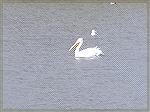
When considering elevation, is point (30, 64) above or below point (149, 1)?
below

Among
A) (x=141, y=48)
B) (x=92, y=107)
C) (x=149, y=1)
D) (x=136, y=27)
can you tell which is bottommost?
(x=92, y=107)

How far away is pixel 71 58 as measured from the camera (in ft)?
6.28

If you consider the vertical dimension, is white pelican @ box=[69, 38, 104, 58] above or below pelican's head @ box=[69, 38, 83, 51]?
below

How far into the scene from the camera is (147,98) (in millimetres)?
1917

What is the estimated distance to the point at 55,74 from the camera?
6.29 ft

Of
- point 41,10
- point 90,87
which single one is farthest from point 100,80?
point 41,10

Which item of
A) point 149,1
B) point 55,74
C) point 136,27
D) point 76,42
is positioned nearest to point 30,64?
point 55,74

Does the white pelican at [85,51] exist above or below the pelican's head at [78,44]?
below

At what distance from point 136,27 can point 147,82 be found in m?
0.33

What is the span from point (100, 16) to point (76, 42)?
210 mm

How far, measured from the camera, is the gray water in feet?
6.23

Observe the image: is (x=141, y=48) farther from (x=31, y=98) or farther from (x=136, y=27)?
(x=31, y=98)

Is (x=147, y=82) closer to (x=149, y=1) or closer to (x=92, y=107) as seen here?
(x=92, y=107)

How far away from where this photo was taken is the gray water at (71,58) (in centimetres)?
190
